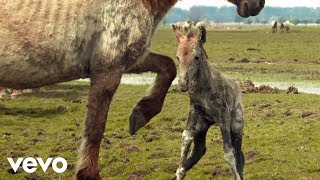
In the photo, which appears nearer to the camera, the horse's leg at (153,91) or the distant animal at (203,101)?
the horse's leg at (153,91)

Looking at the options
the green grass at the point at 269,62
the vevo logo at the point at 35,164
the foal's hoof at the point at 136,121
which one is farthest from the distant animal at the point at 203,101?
the green grass at the point at 269,62

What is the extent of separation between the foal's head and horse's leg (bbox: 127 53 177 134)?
711 mm

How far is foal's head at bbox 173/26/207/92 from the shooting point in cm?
673

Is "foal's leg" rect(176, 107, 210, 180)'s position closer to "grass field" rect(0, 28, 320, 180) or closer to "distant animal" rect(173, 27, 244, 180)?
"distant animal" rect(173, 27, 244, 180)

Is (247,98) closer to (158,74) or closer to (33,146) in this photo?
(33,146)

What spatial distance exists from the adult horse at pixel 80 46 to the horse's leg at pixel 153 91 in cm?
70

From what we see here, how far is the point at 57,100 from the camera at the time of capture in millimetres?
19484

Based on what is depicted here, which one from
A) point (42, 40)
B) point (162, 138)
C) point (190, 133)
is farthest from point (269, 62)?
point (42, 40)

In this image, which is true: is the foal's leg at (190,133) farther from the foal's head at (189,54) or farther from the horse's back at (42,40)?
the horse's back at (42,40)

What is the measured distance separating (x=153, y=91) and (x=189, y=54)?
3.39ft

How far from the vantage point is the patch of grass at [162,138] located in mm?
10188

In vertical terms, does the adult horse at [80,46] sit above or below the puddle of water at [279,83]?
above

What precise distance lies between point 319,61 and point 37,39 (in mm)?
30090

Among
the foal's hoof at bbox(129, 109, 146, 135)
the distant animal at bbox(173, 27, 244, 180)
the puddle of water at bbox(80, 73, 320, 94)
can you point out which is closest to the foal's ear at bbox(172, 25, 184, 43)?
the distant animal at bbox(173, 27, 244, 180)
